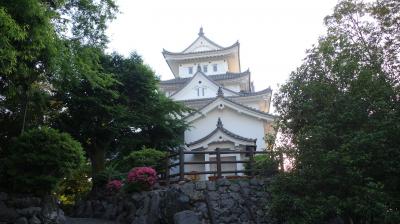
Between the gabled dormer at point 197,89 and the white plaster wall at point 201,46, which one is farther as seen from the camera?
the white plaster wall at point 201,46

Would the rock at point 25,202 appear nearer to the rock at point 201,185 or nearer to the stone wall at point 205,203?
the stone wall at point 205,203

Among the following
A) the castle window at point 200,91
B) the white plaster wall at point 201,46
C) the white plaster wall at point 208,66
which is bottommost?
the castle window at point 200,91

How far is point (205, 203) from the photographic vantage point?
42.1 feet

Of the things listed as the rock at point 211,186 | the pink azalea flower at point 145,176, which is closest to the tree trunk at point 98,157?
the pink azalea flower at point 145,176

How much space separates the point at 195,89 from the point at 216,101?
577 cm

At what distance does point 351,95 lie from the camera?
844cm

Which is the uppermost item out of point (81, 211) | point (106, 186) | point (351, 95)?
point (351, 95)

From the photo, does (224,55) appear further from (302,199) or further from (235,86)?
(302,199)

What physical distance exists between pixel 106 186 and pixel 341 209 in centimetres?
1120

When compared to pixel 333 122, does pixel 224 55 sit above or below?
above

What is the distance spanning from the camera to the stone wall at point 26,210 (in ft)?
33.0

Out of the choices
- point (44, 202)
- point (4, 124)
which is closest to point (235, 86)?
point (4, 124)

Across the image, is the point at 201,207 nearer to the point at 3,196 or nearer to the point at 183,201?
the point at 183,201

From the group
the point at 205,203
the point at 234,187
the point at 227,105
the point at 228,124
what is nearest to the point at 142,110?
the point at 227,105
